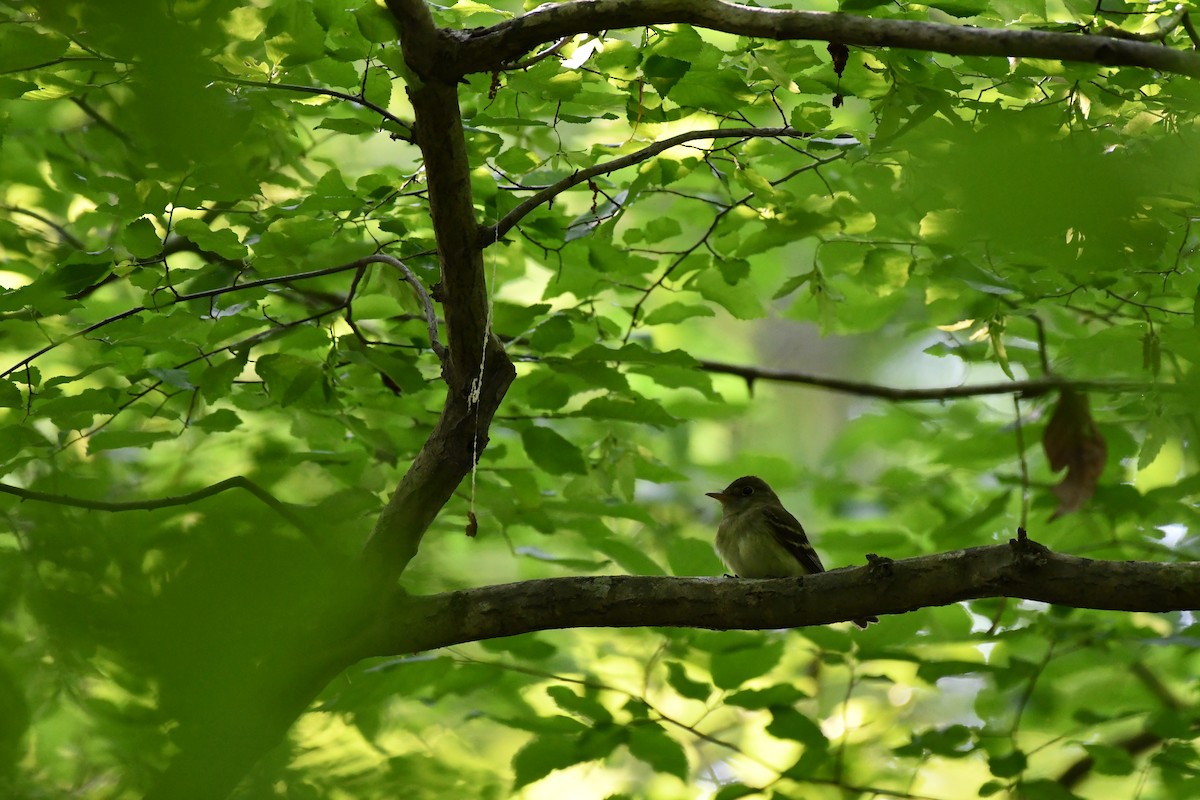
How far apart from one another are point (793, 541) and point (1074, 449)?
53.5 inches

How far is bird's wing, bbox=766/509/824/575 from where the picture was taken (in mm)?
5180

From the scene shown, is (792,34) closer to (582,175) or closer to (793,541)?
(582,175)

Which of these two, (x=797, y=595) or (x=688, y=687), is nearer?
(x=797, y=595)

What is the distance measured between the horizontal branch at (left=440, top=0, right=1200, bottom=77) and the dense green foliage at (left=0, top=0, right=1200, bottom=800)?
0.31 m

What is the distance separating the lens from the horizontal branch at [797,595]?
2.81 meters

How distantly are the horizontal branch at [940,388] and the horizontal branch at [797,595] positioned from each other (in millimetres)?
1859

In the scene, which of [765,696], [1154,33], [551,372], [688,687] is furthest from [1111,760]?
[1154,33]

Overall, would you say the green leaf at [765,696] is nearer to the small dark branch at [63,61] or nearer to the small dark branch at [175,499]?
the small dark branch at [175,499]

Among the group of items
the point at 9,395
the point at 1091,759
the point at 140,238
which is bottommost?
the point at 1091,759

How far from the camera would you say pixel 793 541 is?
522cm

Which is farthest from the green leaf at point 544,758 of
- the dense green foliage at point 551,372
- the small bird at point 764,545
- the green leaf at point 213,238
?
the green leaf at point 213,238

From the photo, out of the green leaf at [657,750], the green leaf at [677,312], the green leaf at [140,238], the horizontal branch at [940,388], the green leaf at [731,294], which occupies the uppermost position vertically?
the horizontal branch at [940,388]

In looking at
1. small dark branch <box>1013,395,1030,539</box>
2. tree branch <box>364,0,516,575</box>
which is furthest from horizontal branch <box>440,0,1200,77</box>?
small dark branch <box>1013,395,1030,539</box>

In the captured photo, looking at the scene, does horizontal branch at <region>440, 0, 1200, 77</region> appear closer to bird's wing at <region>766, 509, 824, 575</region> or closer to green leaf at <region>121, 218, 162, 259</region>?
green leaf at <region>121, 218, 162, 259</region>
